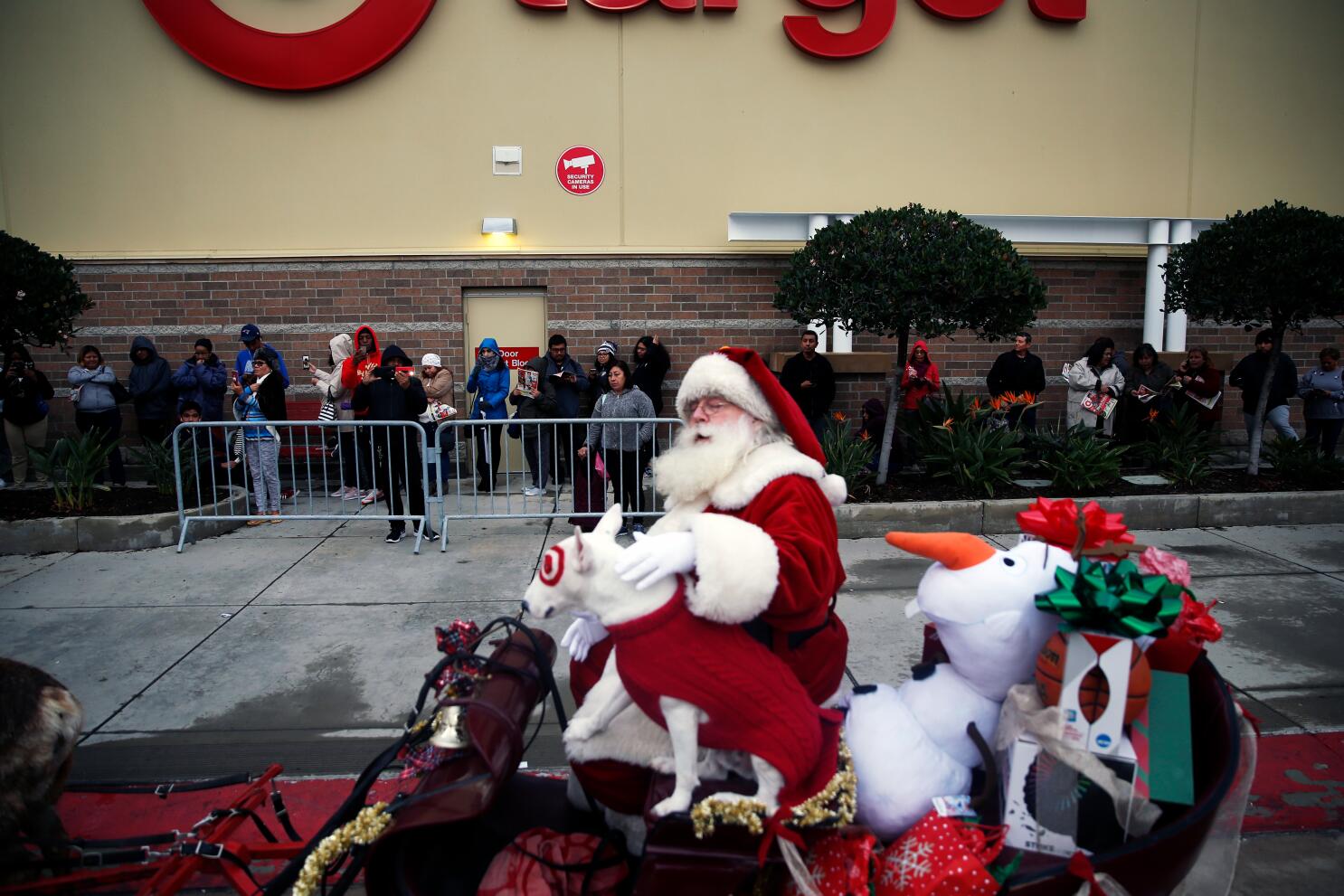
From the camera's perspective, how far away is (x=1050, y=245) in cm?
1073

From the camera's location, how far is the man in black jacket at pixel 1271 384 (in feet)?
30.0

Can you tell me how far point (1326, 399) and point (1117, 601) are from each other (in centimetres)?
989

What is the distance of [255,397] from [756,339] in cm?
588

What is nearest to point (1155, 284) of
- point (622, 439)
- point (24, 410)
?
point (622, 439)

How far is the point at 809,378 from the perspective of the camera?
30.8 feet

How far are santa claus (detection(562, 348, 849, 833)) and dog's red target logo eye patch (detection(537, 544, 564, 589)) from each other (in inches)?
5.7

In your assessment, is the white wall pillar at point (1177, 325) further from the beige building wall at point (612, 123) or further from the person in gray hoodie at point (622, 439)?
the person in gray hoodie at point (622, 439)

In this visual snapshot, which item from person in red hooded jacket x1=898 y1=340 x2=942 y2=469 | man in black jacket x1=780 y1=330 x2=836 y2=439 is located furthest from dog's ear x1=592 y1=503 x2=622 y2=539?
man in black jacket x1=780 y1=330 x2=836 y2=439

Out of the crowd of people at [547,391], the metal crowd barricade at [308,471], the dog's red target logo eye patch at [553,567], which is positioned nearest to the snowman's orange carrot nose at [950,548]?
the dog's red target logo eye patch at [553,567]

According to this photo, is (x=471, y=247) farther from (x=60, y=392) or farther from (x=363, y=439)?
(x=60, y=392)

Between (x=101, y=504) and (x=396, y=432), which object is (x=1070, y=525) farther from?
(x=101, y=504)

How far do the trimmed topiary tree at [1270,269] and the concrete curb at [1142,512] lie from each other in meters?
1.38

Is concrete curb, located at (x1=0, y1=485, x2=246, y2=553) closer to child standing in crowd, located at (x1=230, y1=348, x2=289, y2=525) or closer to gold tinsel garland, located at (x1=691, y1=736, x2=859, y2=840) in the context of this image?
child standing in crowd, located at (x1=230, y1=348, x2=289, y2=525)

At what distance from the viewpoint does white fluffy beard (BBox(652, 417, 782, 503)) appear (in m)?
2.44
